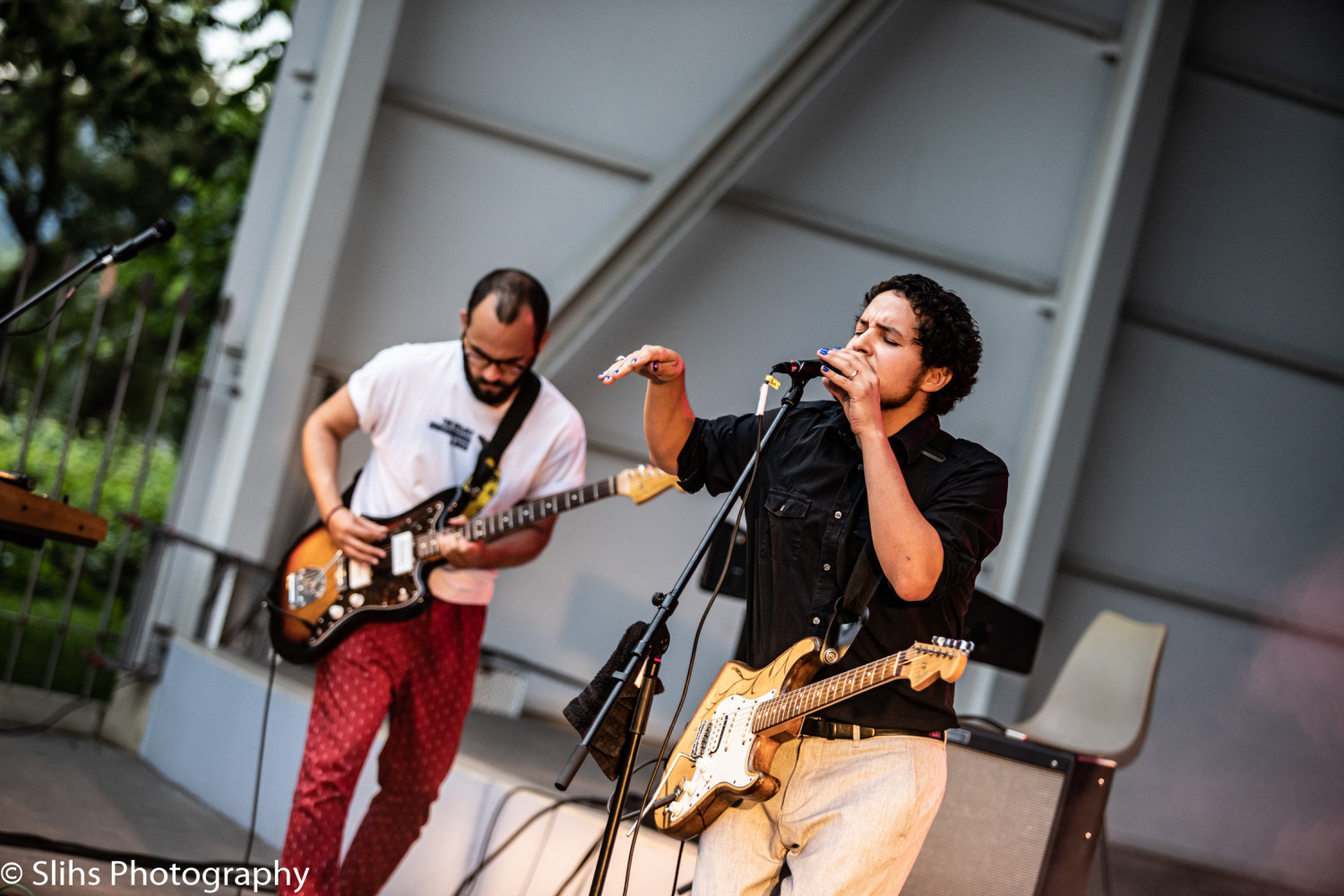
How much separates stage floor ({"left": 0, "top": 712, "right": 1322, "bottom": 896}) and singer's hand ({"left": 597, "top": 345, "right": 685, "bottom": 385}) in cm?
178

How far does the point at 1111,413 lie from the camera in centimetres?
626

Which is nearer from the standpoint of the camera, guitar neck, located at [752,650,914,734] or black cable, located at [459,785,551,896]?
guitar neck, located at [752,650,914,734]

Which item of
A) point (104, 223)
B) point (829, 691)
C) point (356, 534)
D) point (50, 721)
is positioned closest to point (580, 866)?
point (829, 691)

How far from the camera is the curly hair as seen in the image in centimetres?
207

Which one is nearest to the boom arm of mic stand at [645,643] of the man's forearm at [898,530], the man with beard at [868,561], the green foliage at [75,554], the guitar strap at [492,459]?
the man with beard at [868,561]

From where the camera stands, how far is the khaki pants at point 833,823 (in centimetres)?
192

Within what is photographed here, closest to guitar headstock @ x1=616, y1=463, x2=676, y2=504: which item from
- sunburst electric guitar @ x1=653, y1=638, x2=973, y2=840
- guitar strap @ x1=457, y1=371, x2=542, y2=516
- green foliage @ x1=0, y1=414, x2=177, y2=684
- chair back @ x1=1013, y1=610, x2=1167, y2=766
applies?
guitar strap @ x1=457, y1=371, x2=542, y2=516

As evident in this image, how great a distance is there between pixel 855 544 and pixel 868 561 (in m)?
0.07

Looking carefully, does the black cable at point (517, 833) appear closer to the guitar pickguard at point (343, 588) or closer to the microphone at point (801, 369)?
the guitar pickguard at point (343, 588)

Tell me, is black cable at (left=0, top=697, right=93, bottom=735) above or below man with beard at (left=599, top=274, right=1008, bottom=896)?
below

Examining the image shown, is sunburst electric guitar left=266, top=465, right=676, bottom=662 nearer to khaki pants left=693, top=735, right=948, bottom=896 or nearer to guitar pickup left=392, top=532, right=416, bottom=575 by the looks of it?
guitar pickup left=392, top=532, right=416, bottom=575

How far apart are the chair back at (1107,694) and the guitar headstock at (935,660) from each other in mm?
2469

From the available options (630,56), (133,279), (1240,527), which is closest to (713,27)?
(630,56)

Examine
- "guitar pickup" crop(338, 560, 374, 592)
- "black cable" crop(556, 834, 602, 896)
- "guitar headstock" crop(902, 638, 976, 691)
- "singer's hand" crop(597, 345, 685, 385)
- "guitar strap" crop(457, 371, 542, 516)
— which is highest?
"singer's hand" crop(597, 345, 685, 385)
